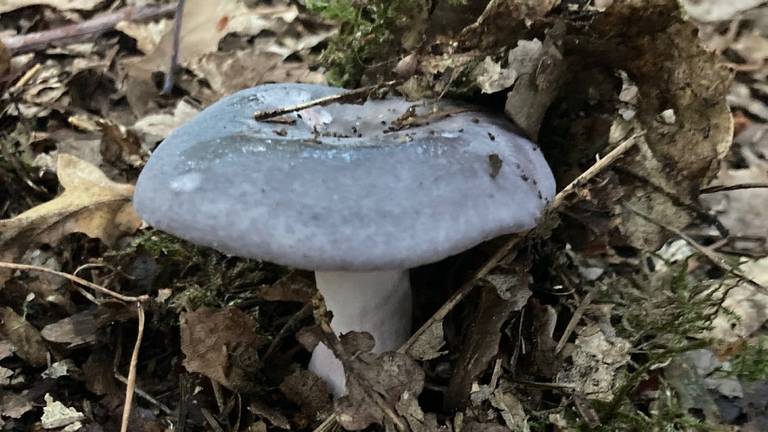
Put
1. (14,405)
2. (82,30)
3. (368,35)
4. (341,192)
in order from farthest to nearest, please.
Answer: (82,30) < (368,35) < (14,405) < (341,192)

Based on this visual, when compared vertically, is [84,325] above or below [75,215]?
below

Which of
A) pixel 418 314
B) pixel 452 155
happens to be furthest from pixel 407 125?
pixel 418 314

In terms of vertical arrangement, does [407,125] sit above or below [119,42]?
above

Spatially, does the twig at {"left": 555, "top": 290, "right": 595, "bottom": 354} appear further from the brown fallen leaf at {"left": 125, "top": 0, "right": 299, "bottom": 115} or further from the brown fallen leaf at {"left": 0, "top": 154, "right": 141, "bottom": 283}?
the brown fallen leaf at {"left": 125, "top": 0, "right": 299, "bottom": 115}

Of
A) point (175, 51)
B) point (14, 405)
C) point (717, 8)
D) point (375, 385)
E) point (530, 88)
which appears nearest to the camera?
point (375, 385)

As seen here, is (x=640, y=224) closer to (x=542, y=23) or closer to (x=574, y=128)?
(x=574, y=128)

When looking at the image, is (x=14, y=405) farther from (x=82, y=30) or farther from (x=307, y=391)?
(x=82, y=30)

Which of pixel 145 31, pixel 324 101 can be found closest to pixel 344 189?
pixel 324 101
